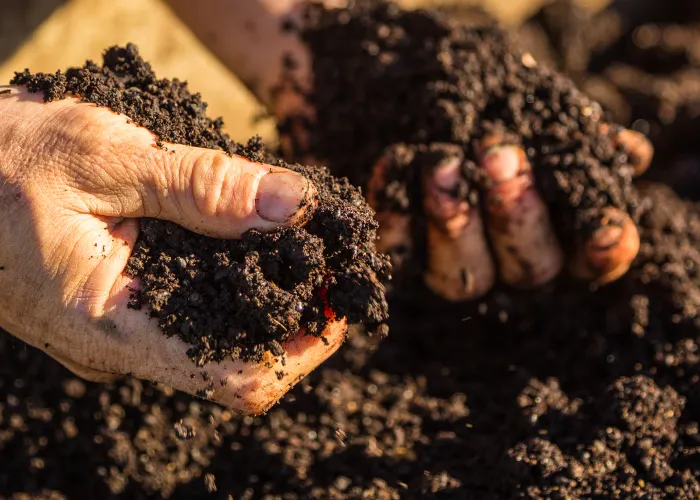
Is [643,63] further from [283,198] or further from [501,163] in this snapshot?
[283,198]


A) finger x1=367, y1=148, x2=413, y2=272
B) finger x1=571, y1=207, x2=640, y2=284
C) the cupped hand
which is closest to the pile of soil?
the cupped hand

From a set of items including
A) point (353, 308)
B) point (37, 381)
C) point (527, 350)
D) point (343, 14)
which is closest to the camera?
point (353, 308)

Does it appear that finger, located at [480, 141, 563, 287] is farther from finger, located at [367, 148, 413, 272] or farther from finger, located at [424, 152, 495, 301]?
finger, located at [367, 148, 413, 272]

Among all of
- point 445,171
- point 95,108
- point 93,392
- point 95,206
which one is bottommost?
point 93,392

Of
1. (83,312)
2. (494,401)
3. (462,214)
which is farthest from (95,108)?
(494,401)

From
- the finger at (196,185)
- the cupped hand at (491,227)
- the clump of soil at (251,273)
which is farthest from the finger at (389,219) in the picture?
the finger at (196,185)

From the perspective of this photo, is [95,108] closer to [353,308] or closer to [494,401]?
[353,308]
